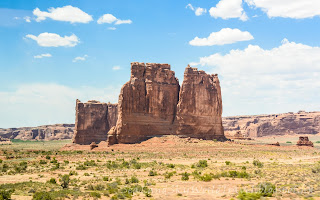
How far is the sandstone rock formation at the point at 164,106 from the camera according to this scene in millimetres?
65062

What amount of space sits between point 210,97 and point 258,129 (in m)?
77.3

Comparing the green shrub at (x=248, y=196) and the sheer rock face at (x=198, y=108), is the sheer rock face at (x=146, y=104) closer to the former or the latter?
the sheer rock face at (x=198, y=108)

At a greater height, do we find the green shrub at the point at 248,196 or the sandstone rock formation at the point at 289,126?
the sandstone rock formation at the point at 289,126

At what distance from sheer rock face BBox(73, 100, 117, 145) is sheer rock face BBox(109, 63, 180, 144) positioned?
28.4 m

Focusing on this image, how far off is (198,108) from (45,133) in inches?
4195

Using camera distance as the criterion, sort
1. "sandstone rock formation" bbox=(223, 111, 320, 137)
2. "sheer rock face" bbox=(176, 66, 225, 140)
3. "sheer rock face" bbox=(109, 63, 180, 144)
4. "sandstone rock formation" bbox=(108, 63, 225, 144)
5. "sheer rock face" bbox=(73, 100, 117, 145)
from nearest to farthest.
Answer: "sheer rock face" bbox=(109, 63, 180, 144), "sandstone rock formation" bbox=(108, 63, 225, 144), "sheer rock face" bbox=(176, 66, 225, 140), "sheer rock face" bbox=(73, 100, 117, 145), "sandstone rock formation" bbox=(223, 111, 320, 137)

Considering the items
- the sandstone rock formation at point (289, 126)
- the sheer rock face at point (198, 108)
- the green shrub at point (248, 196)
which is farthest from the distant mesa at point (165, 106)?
the sandstone rock formation at point (289, 126)

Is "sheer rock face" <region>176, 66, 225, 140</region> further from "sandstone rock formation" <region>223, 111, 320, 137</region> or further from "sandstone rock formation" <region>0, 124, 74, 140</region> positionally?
"sandstone rock formation" <region>0, 124, 74, 140</region>

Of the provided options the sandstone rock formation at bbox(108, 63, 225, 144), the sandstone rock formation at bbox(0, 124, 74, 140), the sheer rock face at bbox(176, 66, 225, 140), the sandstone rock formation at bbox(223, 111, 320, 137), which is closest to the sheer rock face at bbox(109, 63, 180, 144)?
the sandstone rock formation at bbox(108, 63, 225, 144)

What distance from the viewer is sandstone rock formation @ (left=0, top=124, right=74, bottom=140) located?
520 ft

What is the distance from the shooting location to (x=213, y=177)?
91.2 feet

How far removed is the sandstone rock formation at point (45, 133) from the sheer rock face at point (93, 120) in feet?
220

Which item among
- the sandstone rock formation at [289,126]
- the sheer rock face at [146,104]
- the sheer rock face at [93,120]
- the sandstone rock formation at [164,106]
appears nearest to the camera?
the sheer rock face at [146,104]

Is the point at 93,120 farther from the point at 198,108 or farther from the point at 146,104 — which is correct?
the point at 198,108
